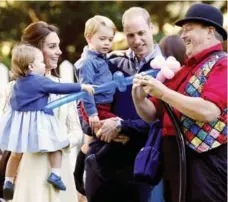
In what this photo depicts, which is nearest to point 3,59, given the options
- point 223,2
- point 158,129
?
point 223,2

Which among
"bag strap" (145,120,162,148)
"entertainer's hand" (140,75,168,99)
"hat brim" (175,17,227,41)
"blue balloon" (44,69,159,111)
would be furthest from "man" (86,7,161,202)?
"entertainer's hand" (140,75,168,99)

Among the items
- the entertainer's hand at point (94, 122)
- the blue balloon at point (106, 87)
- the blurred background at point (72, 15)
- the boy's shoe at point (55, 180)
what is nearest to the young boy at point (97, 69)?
the entertainer's hand at point (94, 122)

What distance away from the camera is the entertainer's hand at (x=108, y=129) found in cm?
479

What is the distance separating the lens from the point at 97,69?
15.9 feet

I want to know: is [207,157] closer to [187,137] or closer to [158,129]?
[187,137]

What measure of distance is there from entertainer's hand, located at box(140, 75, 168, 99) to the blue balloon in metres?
0.60

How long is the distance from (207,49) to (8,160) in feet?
5.53

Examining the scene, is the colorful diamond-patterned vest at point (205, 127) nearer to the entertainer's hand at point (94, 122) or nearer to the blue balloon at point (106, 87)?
the blue balloon at point (106, 87)

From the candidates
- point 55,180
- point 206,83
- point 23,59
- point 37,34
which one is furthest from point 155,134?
point 37,34

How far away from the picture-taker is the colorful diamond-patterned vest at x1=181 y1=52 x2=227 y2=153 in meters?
4.02

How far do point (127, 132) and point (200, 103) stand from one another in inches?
41.0

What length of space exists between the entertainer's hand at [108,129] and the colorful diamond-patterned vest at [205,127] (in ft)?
2.75

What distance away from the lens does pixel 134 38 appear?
4.84 meters

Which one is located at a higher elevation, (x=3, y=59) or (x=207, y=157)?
(x=207, y=157)
